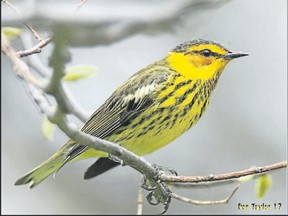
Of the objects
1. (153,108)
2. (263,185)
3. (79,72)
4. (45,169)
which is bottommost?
(263,185)

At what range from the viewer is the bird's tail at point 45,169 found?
3182mm

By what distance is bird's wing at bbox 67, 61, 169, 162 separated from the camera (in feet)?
10.9

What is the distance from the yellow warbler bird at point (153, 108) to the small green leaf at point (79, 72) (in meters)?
0.49

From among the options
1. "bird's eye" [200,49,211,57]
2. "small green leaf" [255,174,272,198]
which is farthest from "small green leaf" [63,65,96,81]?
"bird's eye" [200,49,211,57]

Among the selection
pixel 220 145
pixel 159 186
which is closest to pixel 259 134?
pixel 220 145

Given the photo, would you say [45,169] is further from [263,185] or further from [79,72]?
[263,185]

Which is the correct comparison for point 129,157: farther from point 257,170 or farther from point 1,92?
point 1,92

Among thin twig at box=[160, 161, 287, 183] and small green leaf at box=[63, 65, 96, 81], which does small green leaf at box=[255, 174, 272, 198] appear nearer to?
thin twig at box=[160, 161, 287, 183]

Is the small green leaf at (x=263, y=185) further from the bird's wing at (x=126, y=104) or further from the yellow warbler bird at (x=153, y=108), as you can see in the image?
the bird's wing at (x=126, y=104)

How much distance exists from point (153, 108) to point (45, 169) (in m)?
0.62

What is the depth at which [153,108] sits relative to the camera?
10.8 ft

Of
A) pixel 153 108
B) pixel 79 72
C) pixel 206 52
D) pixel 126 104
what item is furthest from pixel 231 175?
pixel 206 52

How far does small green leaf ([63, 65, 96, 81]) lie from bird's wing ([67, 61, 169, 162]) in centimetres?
71

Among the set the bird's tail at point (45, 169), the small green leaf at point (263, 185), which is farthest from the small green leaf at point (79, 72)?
the small green leaf at point (263, 185)
